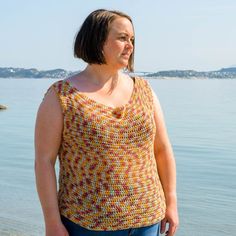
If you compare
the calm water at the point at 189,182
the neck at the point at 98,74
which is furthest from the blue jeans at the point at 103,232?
the calm water at the point at 189,182

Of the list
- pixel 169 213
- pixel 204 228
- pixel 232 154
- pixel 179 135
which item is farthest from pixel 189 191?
pixel 179 135

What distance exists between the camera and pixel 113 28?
2.59 m

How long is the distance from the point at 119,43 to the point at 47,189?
2.27 ft

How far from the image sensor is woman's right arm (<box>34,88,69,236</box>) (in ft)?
8.29

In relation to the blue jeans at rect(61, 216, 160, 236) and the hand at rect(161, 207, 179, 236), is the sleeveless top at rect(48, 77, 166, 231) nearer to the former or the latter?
the blue jeans at rect(61, 216, 160, 236)

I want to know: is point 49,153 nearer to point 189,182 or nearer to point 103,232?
point 103,232

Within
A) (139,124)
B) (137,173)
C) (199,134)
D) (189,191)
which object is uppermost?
(139,124)

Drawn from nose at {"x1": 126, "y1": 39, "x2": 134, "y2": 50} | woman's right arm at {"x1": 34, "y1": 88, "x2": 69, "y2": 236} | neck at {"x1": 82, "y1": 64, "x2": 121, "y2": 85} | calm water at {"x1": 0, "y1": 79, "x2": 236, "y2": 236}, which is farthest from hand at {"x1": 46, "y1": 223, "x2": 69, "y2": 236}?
calm water at {"x1": 0, "y1": 79, "x2": 236, "y2": 236}

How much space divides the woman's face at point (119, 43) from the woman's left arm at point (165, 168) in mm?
241

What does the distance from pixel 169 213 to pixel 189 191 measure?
7376 mm

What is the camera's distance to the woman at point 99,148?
2.52 m

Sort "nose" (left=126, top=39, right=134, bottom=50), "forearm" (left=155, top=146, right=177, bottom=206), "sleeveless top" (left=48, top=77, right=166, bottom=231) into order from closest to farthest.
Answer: "sleeveless top" (left=48, top=77, right=166, bottom=231) < "nose" (left=126, top=39, right=134, bottom=50) < "forearm" (left=155, top=146, right=177, bottom=206)

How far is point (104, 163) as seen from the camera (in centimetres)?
251

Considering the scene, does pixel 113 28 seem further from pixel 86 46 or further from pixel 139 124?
pixel 139 124
